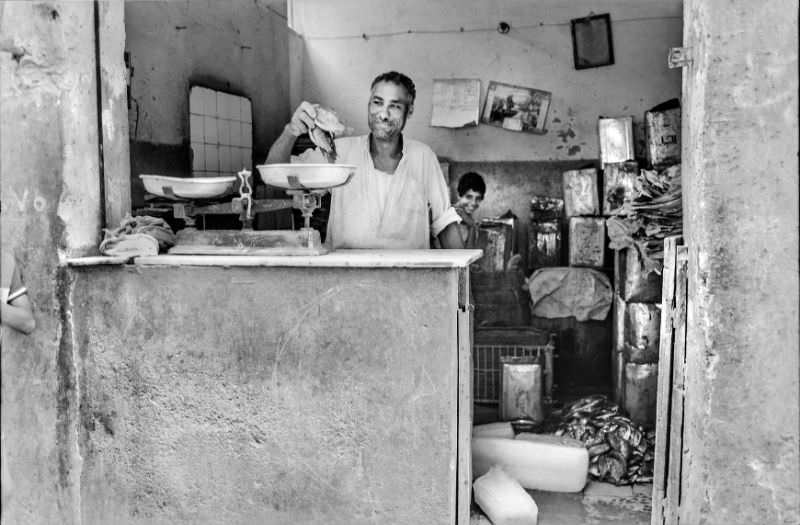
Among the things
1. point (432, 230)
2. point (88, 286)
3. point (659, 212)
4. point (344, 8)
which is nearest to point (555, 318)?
point (659, 212)

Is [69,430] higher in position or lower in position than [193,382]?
lower

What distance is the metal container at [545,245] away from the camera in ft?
19.1

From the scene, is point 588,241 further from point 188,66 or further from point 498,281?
point 188,66

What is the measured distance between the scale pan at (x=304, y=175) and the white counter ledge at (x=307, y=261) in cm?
26

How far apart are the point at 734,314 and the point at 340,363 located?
1303 millimetres

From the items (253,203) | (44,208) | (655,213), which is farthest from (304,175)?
(655,213)

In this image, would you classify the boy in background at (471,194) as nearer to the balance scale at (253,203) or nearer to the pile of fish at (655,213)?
the pile of fish at (655,213)

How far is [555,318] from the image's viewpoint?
19.0ft

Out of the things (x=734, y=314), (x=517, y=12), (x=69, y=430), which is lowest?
(x=69, y=430)

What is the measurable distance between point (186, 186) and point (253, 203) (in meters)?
0.25

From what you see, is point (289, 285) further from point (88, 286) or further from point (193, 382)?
point (88, 286)

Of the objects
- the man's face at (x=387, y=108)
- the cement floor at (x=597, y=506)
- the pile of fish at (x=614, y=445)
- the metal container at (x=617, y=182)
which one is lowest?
the cement floor at (x=597, y=506)

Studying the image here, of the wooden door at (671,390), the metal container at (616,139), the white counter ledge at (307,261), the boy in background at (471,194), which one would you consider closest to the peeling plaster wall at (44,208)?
the white counter ledge at (307,261)

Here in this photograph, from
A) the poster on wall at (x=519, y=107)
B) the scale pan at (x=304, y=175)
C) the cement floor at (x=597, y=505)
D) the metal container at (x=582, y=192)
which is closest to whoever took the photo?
the scale pan at (x=304, y=175)
